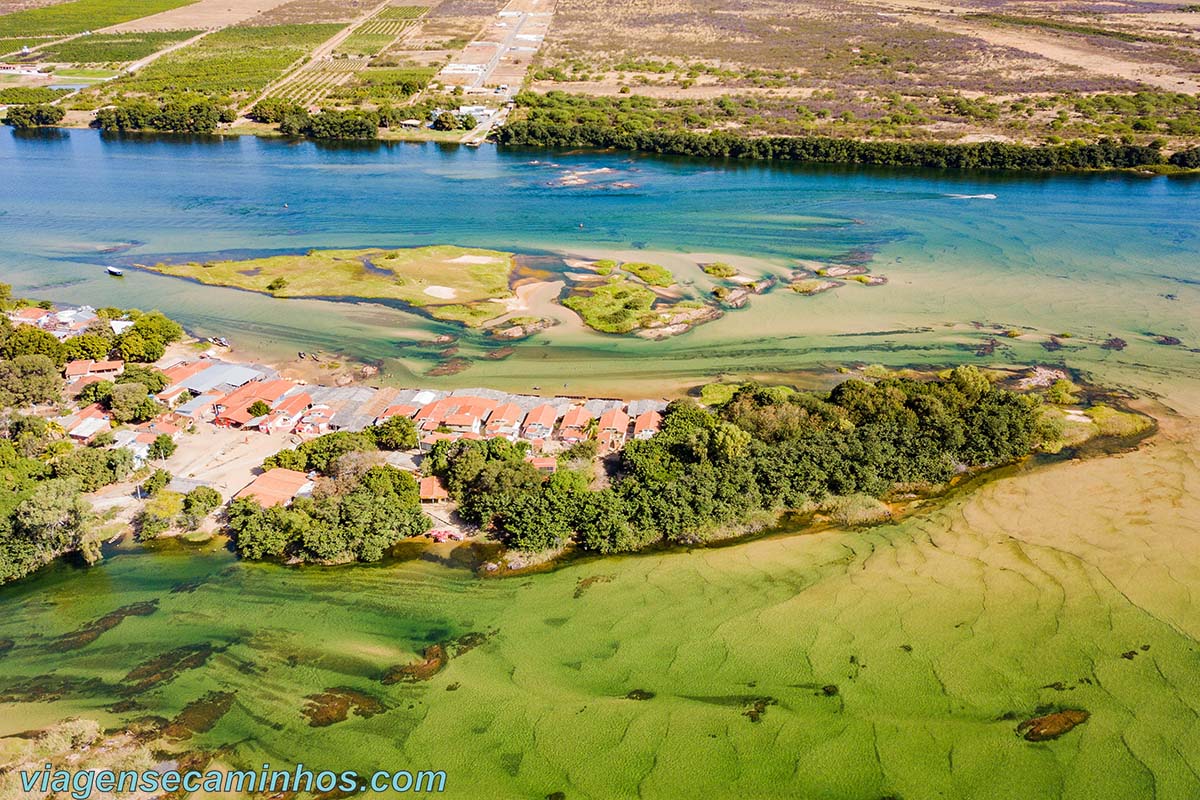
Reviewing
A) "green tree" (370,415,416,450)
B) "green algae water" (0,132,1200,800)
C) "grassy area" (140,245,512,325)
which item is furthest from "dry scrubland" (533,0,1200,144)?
"green tree" (370,415,416,450)

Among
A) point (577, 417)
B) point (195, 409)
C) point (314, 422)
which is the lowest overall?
point (577, 417)

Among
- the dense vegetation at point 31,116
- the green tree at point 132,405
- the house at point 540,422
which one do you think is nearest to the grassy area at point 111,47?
the dense vegetation at point 31,116

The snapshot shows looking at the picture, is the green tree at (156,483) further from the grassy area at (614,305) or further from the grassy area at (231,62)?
the grassy area at (231,62)

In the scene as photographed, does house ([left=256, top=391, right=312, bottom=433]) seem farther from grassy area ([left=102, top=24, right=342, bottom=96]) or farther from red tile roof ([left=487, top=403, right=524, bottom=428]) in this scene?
grassy area ([left=102, top=24, right=342, bottom=96])

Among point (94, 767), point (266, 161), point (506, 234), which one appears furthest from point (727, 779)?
point (266, 161)

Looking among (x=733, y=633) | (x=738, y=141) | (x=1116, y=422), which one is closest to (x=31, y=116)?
(x=738, y=141)

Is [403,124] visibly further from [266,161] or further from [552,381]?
[552,381]

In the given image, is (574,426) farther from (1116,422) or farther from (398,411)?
(1116,422)
